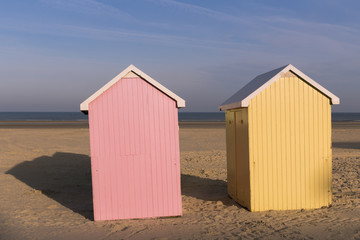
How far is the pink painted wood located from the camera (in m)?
7.47

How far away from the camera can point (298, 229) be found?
6.71m

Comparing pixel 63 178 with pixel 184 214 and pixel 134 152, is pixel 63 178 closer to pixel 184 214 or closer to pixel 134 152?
pixel 134 152

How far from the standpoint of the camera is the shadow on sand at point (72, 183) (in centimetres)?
953

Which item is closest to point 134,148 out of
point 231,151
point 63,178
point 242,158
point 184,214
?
point 184,214

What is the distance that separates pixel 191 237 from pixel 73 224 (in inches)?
111

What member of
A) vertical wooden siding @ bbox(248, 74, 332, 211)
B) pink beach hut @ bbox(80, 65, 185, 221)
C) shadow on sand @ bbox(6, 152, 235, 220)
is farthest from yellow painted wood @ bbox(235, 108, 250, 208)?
pink beach hut @ bbox(80, 65, 185, 221)

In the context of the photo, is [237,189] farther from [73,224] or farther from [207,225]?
[73,224]

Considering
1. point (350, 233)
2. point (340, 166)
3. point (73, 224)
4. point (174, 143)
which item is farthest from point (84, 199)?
point (340, 166)

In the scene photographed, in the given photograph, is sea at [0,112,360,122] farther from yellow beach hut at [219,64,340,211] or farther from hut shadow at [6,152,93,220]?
yellow beach hut at [219,64,340,211]

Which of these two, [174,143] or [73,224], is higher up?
[174,143]

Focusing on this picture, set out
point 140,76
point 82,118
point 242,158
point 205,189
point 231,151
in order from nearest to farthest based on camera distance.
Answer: point 140,76 < point 242,158 < point 231,151 < point 205,189 < point 82,118

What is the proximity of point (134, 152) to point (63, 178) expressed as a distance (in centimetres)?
630

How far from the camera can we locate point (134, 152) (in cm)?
758

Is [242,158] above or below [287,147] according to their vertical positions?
below
